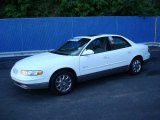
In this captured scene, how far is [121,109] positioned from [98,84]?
2.14 meters

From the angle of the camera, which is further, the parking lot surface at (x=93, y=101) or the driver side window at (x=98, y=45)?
the driver side window at (x=98, y=45)

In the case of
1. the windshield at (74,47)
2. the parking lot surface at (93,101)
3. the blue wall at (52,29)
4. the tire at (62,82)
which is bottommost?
the parking lot surface at (93,101)

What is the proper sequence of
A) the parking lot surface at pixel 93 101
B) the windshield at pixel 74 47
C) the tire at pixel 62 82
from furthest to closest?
the windshield at pixel 74 47 < the tire at pixel 62 82 < the parking lot surface at pixel 93 101

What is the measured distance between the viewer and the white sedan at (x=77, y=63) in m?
6.46

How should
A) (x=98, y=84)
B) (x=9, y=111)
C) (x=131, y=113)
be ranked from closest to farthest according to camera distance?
(x=131, y=113) → (x=9, y=111) → (x=98, y=84)

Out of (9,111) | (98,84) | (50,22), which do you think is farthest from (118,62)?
(50,22)

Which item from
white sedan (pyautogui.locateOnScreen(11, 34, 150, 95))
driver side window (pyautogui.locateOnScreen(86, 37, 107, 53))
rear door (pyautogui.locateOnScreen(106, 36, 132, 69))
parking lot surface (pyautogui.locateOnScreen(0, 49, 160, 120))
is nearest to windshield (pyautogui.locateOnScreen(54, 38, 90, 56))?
white sedan (pyautogui.locateOnScreen(11, 34, 150, 95))

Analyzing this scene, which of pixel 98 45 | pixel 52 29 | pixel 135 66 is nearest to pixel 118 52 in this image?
pixel 98 45

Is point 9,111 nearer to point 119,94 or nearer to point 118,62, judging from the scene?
point 119,94

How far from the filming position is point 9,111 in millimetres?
5758

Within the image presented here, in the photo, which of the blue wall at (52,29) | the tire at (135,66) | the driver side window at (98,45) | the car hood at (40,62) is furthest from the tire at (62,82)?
the blue wall at (52,29)

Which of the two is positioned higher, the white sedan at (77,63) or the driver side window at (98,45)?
the driver side window at (98,45)

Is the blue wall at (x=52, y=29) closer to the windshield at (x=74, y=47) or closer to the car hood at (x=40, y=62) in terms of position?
the windshield at (x=74, y=47)

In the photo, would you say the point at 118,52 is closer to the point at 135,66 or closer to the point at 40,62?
the point at 135,66
